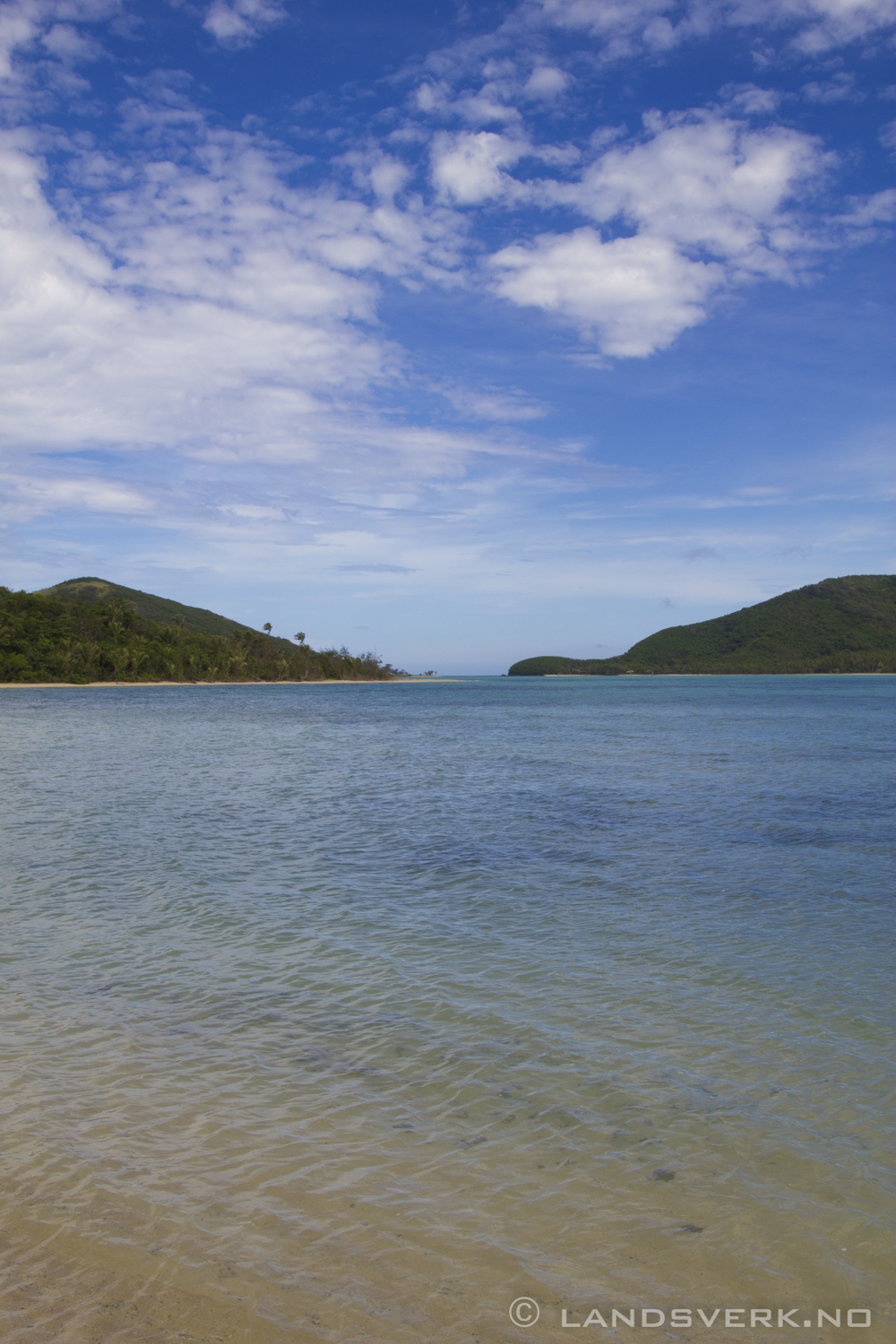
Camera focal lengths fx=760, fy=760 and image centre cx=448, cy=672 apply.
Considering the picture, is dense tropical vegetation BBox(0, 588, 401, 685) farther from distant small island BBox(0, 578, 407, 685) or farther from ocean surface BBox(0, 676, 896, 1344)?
ocean surface BBox(0, 676, 896, 1344)

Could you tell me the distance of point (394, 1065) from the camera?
18.8 ft

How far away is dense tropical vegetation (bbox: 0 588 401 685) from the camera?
4483 inches

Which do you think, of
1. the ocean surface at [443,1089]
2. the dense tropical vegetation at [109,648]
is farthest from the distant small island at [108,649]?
the ocean surface at [443,1089]

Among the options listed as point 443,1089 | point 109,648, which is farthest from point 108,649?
point 443,1089

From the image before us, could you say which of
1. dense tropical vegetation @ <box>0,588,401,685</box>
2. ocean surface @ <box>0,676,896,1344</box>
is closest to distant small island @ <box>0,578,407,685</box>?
dense tropical vegetation @ <box>0,588,401,685</box>

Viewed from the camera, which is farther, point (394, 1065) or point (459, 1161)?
point (394, 1065)

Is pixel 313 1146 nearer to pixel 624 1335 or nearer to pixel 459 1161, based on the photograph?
pixel 459 1161

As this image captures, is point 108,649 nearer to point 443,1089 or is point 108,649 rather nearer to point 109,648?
point 109,648

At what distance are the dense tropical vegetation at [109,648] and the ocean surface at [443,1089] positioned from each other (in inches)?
4493

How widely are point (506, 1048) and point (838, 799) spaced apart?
644 inches

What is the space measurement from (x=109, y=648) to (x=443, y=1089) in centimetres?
13105

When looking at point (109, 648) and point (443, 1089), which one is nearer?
point (443, 1089)

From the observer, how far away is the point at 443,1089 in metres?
5.40

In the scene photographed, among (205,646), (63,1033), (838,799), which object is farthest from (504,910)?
(205,646)
